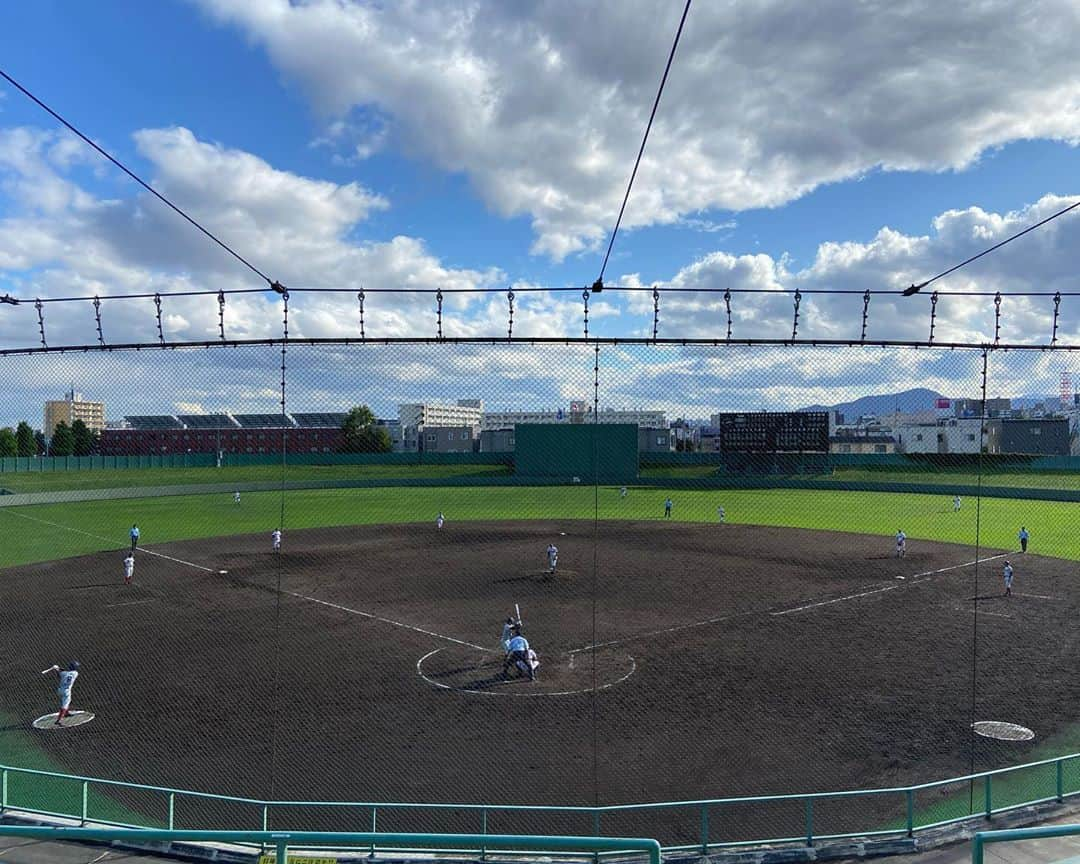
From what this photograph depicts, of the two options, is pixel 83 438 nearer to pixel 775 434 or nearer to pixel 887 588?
pixel 887 588

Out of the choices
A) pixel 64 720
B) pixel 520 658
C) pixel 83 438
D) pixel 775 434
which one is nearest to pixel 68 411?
pixel 83 438

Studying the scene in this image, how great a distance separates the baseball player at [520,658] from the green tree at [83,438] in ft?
41.1

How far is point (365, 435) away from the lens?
16.3m

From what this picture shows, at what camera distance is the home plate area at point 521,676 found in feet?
45.7

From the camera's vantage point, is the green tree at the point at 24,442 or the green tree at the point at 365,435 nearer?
the green tree at the point at 365,435

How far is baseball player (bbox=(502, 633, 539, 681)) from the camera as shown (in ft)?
47.4

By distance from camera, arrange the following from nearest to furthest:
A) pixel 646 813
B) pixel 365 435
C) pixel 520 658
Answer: pixel 646 813 → pixel 520 658 → pixel 365 435

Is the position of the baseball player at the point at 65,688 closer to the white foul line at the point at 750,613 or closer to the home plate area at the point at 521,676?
the home plate area at the point at 521,676

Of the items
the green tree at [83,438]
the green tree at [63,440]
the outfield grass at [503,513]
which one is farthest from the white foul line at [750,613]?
the green tree at [63,440]

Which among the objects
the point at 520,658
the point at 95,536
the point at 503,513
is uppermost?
the point at 520,658

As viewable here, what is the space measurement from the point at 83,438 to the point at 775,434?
28488mm

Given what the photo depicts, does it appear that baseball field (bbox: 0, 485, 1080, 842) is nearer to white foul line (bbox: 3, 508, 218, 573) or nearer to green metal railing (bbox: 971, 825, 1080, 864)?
white foul line (bbox: 3, 508, 218, 573)

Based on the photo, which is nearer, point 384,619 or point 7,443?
point 384,619

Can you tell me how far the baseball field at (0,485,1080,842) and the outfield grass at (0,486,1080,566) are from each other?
115 cm
